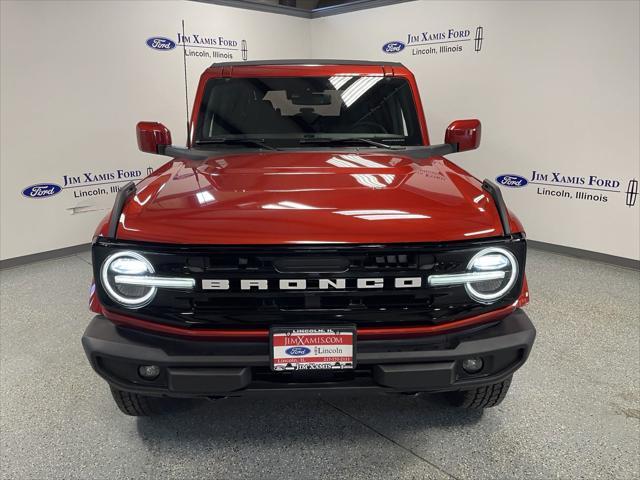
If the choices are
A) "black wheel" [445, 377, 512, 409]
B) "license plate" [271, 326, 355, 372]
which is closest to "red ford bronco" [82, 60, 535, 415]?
"license plate" [271, 326, 355, 372]

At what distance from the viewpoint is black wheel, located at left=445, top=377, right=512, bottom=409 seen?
207 centimetres

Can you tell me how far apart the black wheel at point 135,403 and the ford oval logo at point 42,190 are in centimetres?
335

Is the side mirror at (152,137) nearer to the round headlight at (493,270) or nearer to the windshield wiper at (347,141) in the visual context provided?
the windshield wiper at (347,141)

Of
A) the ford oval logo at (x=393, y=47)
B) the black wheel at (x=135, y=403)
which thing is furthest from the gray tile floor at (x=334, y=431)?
the ford oval logo at (x=393, y=47)

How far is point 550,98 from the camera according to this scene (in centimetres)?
474

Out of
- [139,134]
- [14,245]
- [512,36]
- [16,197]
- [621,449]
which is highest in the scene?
[512,36]

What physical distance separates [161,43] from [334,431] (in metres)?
4.82

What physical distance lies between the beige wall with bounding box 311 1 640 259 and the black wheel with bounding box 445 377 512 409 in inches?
129

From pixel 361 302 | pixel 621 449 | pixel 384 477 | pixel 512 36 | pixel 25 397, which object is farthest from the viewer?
pixel 512 36

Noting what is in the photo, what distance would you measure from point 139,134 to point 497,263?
199 centimetres

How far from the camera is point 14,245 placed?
4.58m

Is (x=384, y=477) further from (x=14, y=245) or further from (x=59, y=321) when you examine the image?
(x=14, y=245)

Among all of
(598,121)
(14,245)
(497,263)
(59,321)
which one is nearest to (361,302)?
(497,263)

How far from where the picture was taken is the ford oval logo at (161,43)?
5217 millimetres
